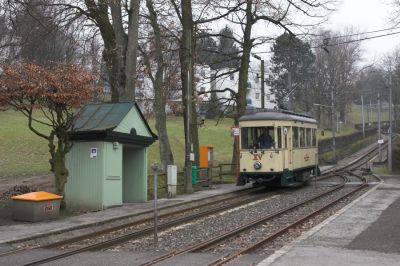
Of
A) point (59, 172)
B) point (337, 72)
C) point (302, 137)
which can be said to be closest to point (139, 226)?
point (59, 172)

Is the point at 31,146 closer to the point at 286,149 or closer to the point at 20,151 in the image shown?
the point at 20,151

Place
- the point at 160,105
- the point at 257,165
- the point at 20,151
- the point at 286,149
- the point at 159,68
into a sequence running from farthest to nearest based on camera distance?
the point at 20,151
the point at 160,105
the point at 159,68
the point at 286,149
the point at 257,165

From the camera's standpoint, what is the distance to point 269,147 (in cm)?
2370

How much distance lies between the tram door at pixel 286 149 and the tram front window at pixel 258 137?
51 cm

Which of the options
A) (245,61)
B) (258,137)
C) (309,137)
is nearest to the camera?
(258,137)

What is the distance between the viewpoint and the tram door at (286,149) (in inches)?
937

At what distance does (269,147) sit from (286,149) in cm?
84

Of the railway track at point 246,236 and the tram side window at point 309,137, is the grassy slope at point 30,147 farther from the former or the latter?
the railway track at point 246,236

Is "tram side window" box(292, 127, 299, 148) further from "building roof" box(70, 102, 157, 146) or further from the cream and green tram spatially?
"building roof" box(70, 102, 157, 146)

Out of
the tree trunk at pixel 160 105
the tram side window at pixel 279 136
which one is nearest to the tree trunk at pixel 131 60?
the tram side window at pixel 279 136

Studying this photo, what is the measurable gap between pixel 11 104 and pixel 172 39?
17.7 meters

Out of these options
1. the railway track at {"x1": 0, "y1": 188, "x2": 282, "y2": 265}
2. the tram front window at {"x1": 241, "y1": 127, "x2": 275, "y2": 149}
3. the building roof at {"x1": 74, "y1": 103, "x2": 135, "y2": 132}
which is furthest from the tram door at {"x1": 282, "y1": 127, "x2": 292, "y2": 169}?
the building roof at {"x1": 74, "y1": 103, "x2": 135, "y2": 132}

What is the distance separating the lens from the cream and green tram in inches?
930

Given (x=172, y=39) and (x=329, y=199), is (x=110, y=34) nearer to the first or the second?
(x=172, y=39)
